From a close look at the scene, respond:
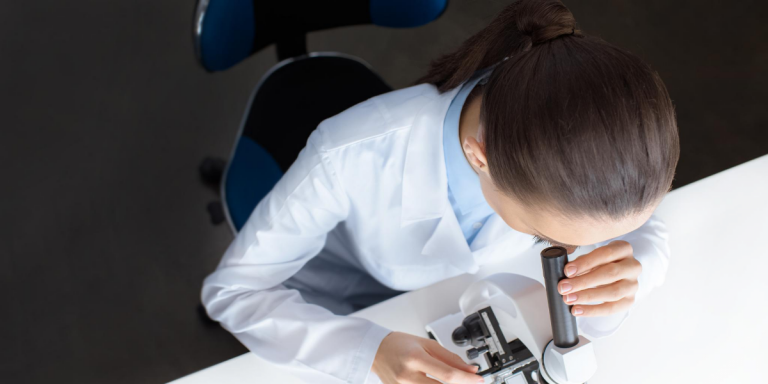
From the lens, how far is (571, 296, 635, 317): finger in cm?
87

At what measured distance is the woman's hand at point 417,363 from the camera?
0.88m

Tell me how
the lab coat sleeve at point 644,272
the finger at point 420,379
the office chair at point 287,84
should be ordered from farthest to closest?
1. the office chair at point 287,84
2. the lab coat sleeve at point 644,272
3. the finger at point 420,379

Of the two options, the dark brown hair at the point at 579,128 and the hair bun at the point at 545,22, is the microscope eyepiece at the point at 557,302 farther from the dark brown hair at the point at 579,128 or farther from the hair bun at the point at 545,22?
the hair bun at the point at 545,22

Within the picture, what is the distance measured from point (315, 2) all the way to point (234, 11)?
229 millimetres

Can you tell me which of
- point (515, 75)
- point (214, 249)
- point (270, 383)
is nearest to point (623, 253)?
point (515, 75)

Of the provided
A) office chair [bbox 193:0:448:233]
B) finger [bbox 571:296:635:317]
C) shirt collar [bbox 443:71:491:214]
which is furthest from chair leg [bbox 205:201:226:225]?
finger [bbox 571:296:635:317]

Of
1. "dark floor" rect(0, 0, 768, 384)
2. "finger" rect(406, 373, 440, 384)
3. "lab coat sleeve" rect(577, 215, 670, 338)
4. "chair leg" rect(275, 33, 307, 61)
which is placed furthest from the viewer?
"dark floor" rect(0, 0, 768, 384)

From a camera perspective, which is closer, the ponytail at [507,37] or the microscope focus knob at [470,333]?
the ponytail at [507,37]

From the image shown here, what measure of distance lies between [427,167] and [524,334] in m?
0.32

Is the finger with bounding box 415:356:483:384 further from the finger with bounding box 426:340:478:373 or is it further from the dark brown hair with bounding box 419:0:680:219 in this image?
the dark brown hair with bounding box 419:0:680:219

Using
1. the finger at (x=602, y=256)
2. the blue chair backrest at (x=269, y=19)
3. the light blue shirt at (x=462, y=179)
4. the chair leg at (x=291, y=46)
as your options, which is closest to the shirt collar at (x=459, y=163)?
the light blue shirt at (x=462, y=179)

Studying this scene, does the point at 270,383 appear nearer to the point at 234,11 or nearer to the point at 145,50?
the point at 234,11

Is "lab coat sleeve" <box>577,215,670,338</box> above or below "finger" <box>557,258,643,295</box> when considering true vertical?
below

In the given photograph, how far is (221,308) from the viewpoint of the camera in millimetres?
1094
